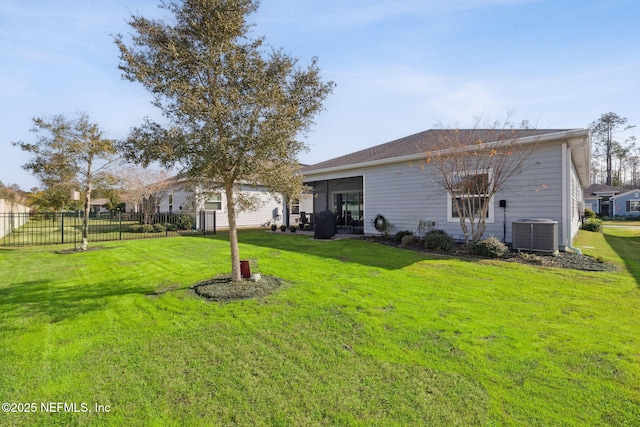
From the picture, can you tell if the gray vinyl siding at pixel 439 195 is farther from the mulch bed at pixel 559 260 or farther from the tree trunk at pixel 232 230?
the tree trunk at pixel 232 230

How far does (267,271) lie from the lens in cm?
638

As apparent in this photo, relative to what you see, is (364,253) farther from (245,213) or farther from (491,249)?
(245,213)

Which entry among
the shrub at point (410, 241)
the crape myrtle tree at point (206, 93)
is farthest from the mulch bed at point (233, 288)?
the shrub at point (410, 241)

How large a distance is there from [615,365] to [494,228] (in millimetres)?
6740

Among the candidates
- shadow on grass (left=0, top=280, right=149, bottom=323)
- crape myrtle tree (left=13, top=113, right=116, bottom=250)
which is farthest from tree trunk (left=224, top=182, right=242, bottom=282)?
crape myrtle tree (left=13, top=113, right=116, bottom=250)

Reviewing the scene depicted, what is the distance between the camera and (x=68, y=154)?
898cm

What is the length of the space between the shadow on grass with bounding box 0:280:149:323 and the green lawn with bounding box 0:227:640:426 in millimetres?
29

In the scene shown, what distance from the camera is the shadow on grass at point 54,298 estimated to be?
13.3 feet

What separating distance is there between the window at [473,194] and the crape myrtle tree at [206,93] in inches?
242

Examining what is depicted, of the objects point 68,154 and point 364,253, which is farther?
point 68,154

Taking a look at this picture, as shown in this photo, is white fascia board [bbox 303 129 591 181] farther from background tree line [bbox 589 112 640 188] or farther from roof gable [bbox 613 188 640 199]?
background tree line [bbox 589 112 640 188]

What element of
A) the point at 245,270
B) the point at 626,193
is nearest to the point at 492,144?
the point at 245,270

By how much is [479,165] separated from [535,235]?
2380mm

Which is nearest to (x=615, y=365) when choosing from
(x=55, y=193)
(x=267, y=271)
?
(x=267, y=271)
